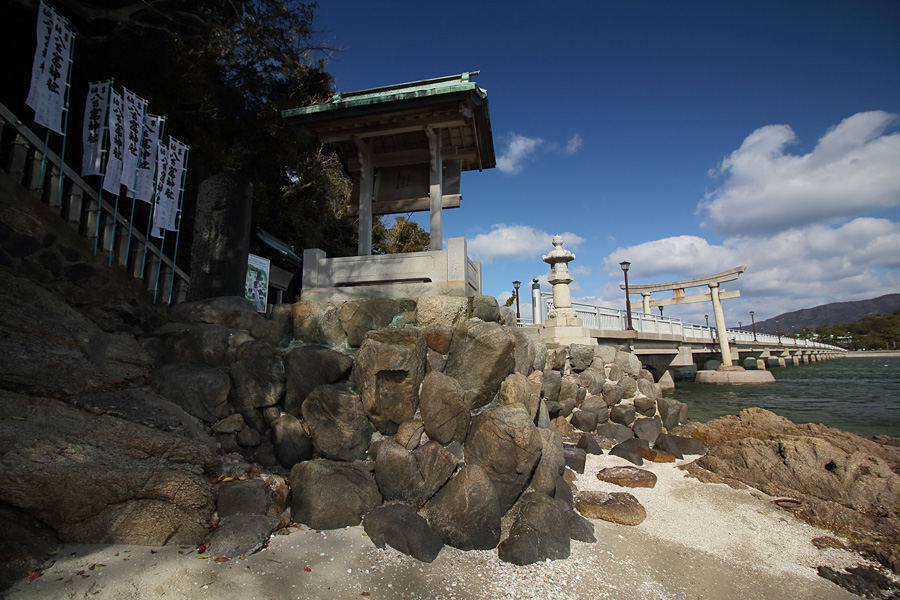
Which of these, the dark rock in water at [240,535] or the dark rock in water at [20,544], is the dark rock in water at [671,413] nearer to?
the dark rock in water at [240,535]

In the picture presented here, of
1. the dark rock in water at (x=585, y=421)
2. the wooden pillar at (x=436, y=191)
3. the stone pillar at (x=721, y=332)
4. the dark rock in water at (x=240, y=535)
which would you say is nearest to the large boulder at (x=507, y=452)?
the dark rock in water at (x=240, y=535)

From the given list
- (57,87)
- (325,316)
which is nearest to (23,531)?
(325,316)

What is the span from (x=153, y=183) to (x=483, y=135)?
6.60 meters

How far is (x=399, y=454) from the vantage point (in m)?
4.86

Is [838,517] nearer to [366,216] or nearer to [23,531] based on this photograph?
[366,216]

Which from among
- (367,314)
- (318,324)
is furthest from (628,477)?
(318,324)

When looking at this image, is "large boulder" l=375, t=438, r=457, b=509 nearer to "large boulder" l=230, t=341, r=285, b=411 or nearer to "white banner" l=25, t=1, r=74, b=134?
"large boulder" l=230, t=341, r=285, b=411

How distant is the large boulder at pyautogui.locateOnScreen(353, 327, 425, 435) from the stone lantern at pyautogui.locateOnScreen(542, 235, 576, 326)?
1066 centimetres

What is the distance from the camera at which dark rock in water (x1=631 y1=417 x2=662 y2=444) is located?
31.8 feet

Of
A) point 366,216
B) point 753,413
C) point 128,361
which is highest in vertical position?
point 366,216

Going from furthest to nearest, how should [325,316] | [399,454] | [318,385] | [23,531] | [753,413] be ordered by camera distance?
[753,413]
[325,316]
[318,385]
[399,454]
[23,531]

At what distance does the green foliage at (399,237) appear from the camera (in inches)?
864

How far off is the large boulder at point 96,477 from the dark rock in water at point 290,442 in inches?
38.5

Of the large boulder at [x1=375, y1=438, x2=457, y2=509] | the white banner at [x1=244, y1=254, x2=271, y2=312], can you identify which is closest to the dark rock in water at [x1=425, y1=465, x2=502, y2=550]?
the large boulder at [x1=375, y1=438, x2=457, y2=509]
